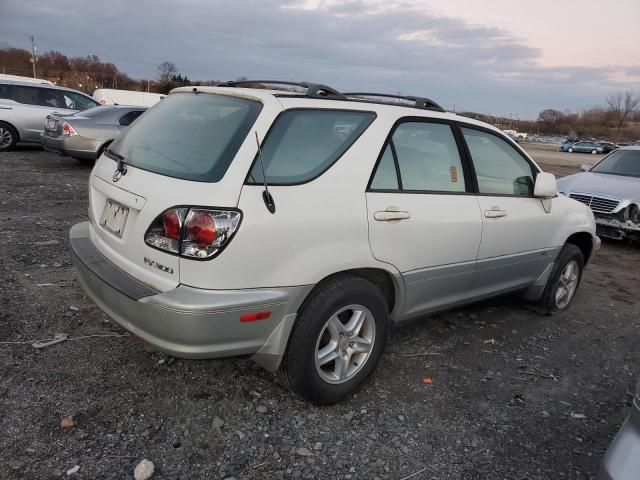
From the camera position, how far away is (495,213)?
3.73 meters

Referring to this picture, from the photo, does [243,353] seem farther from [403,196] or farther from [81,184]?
[81,184]

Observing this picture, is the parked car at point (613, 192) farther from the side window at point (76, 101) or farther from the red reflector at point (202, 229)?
the side window at point (76, 101)

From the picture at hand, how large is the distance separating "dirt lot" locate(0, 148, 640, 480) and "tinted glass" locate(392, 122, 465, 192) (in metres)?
1.27

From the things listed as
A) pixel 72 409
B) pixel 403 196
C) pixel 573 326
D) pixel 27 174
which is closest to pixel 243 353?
pixel 72 409

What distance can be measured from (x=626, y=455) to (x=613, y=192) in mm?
6908

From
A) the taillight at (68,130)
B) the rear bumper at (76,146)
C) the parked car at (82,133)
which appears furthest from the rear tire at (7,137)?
the taillight at (68,130)

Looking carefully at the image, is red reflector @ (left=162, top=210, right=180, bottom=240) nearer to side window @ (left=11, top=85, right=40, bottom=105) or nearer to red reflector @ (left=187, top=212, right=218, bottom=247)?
red reflector @ (left=187, top=212, right=218, bottom=247)

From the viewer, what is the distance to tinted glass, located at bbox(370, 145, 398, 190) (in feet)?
9.78

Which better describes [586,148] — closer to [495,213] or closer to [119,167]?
[495,213]

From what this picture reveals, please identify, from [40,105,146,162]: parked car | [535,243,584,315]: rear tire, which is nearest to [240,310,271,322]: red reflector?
[535,243,584,315]: rear tire

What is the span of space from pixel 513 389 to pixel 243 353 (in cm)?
190

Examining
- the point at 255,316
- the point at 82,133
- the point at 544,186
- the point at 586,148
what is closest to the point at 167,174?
the point at 255,316

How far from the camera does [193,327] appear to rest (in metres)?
2.39

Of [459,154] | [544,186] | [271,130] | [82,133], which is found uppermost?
[271,130]
